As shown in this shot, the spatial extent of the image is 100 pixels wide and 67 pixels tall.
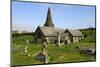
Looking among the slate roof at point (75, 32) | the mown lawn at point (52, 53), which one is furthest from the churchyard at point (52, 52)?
the slate roof at point (75, 32)

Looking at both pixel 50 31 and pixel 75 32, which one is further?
pixel 75 32

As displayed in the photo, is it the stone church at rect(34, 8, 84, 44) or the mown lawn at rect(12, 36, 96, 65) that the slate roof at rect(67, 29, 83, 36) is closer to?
the stone church at rect(34, 8, 84, 44)

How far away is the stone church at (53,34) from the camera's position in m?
2.76

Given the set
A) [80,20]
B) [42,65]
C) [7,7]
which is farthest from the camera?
[80,20]

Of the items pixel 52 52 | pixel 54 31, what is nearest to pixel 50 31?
pixel 54 31

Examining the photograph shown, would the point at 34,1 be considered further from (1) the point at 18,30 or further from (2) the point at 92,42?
(2) the point at 92,42

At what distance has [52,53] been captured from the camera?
111 inches

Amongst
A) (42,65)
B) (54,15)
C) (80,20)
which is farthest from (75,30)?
(42,65)

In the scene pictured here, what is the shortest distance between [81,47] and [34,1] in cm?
88

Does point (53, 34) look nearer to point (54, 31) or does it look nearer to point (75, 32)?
point (54, 31)

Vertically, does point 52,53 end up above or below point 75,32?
below

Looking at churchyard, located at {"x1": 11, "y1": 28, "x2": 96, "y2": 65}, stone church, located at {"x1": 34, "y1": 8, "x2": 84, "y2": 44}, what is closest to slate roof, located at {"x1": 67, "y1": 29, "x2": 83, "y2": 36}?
stone church, located at {"x1": 34, "y1": 8, "x2": 84, "y2": 44}

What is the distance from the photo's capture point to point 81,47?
2980 mm

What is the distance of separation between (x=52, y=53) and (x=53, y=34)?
24 cm
